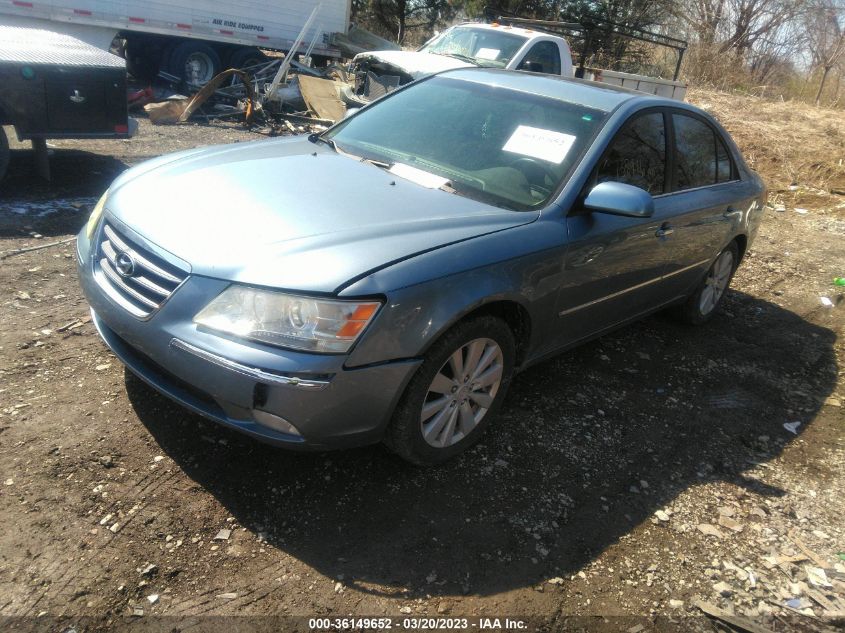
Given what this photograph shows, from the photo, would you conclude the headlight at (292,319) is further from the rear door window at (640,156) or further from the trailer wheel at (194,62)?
the trailer wheel at (194,62)

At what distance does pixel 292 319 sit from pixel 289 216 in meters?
0.60

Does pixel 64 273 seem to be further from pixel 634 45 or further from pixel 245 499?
pixel 634 45

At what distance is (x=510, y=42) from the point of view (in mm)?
10742

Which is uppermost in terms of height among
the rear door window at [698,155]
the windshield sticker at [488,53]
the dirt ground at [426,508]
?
the windshield sticker at [488,53]

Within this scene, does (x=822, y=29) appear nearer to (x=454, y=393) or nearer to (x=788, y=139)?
(x=788, y=139)

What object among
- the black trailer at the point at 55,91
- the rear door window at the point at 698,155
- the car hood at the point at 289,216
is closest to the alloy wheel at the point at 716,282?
the rear door window at the point at 698,155

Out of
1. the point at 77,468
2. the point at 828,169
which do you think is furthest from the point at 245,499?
the point at 828,169

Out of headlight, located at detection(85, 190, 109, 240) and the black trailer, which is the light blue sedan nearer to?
headlight, located at detection(85, 190, 109, 240)

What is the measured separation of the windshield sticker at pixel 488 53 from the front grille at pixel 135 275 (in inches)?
349

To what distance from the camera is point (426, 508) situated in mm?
2973

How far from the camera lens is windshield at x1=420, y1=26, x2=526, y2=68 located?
10625 millimetres

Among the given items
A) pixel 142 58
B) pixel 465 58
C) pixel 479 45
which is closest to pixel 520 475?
pixel 465 58

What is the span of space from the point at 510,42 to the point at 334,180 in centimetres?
843

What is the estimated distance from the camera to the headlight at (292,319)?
2508mm
